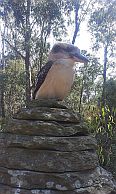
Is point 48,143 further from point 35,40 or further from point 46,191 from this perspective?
point 35,40

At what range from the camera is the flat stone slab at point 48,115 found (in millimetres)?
2703

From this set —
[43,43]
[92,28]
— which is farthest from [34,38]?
[92,28]

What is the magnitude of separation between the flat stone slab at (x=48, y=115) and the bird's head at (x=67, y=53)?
0.46 metres

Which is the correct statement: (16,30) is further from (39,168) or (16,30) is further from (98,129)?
(39,168)

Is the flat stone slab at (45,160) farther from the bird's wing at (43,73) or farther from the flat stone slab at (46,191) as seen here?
Result: the bird's wing at (43,73)

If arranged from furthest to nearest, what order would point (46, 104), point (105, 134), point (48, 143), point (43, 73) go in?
point (105, 134) → point (43, 73) → point (46, 104) → point (48, 143)

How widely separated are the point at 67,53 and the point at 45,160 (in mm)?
955

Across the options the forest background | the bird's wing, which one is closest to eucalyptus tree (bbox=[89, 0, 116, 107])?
the forest background

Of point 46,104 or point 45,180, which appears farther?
point 46,104

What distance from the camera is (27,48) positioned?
47.7 ft

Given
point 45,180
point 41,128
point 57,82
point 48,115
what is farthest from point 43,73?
point 45,180

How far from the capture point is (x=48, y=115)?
107 inches

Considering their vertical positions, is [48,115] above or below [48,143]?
above

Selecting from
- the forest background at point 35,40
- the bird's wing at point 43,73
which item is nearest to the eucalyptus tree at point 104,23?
the forest background at point 35,40
